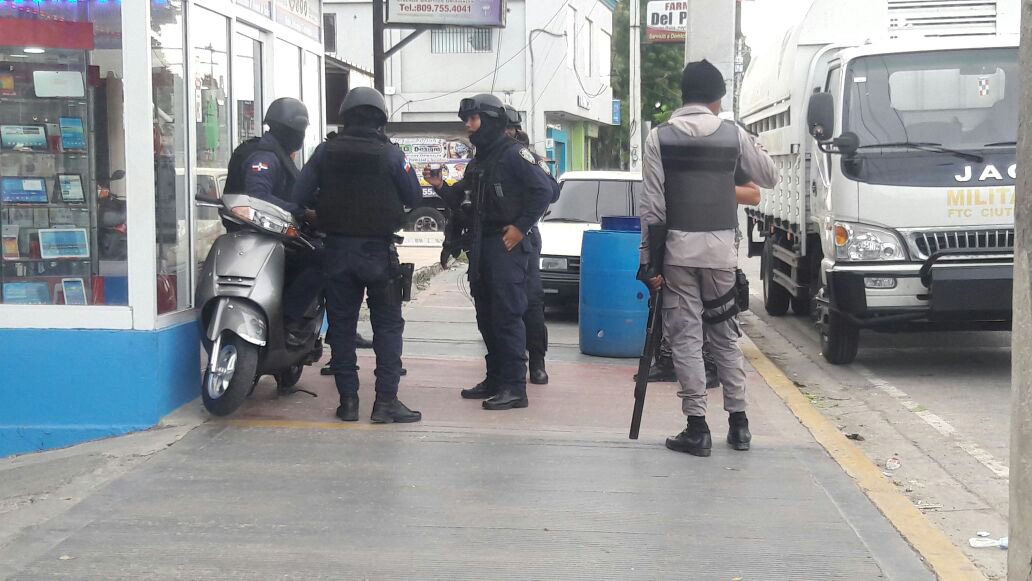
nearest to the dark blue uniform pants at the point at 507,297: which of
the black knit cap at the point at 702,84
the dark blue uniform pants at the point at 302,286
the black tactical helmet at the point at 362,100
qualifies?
the dark blue uniform pants at the point at 302,286

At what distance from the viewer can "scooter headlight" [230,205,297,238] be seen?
6.48 m

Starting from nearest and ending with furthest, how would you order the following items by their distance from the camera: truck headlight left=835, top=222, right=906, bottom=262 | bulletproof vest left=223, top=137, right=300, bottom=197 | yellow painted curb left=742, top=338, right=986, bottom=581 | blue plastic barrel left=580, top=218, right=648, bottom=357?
yellow painted curb left=742, top=338, right=986, bottom=581, bulletproof vest left=223, top=137, right=300, bottom=197, truck headlight left=835, top=222, right=906, bottom=262, blue plastic barrel left=580, top=218, right=648, bottom=357

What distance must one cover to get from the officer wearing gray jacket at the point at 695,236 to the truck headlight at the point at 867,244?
2966 mm

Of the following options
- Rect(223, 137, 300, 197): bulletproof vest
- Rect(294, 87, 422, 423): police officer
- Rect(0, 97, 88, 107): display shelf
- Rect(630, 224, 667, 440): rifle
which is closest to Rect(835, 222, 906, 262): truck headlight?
Rect(630, 224, 667, 440): rifle

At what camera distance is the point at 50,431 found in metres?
6.35

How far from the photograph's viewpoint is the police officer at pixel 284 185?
22.1 feet

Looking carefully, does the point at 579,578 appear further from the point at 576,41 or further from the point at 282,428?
the point at 576,41

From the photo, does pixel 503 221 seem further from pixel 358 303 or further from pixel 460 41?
pixel 460 41

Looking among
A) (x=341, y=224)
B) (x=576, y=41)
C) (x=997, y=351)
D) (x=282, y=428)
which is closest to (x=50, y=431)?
(x=282, y=428)

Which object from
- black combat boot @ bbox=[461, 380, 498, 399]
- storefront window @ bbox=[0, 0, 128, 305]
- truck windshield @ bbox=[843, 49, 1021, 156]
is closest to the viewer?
storefront window @ bbox=[0, 0, 128, 305]

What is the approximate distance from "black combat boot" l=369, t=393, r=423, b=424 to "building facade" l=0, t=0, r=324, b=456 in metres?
1.11

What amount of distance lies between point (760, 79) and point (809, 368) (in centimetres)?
491

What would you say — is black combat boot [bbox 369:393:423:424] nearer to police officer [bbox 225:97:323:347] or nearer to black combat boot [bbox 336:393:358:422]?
black combat boot [bbox 336:393:358:422]

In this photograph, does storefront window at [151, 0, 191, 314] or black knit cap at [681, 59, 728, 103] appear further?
storefront window at [151, 0, 191, 314]
